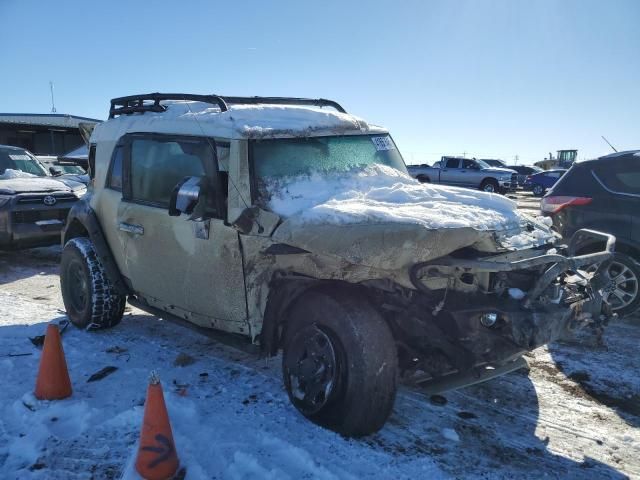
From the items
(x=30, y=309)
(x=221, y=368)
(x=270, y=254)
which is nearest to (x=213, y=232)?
(x=270, y=254)

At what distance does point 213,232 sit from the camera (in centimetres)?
372

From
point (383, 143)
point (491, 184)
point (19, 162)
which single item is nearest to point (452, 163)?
point (491, 184)

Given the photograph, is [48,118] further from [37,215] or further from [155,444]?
[155,444]

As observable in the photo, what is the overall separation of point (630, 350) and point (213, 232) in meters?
3.87

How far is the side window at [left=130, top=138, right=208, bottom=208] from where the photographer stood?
3.96 meters

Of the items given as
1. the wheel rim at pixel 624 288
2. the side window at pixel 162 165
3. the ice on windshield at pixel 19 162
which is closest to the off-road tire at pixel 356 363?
the side window at pixel 162 165

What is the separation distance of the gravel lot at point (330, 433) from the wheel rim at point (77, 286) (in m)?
0.40

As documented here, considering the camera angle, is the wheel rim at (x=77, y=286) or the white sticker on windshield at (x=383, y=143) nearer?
the white sticker on windshield at (x=383, y=143)

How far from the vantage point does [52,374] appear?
3734mm

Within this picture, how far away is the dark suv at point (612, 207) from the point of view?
5.58m

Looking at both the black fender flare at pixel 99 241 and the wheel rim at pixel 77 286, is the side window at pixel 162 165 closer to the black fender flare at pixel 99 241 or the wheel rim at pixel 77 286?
the black fender flare at pixel 99 241

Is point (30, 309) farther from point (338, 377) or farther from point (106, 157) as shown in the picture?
point (338, 377)

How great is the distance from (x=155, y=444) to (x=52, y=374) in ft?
4.43

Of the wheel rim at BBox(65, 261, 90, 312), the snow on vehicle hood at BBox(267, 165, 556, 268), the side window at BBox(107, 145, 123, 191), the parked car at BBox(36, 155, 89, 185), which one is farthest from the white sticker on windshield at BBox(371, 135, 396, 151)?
the parked car at BBox(36, 155, 89, 185)
